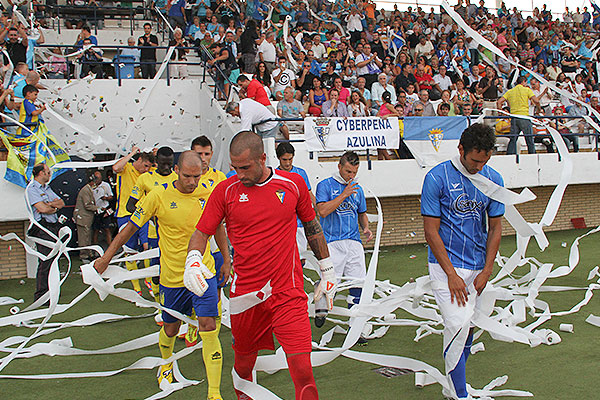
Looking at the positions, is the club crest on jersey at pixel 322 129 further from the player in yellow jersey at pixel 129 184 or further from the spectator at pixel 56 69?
the spectator at pixel 56 69

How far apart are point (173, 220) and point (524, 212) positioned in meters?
12.1

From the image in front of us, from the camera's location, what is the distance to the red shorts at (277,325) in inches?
165

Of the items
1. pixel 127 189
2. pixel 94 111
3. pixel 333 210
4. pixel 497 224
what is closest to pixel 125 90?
pixel 94 111

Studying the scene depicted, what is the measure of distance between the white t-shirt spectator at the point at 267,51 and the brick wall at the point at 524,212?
16.3ft

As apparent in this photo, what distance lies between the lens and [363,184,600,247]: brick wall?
14133mm

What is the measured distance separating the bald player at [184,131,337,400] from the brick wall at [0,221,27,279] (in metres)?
8.77

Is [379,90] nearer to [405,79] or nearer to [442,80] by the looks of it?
[405,79]

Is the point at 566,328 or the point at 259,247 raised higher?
the point at 259,247

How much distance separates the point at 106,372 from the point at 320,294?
264 cm

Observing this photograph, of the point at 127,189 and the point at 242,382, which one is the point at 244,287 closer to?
the point at 242,382

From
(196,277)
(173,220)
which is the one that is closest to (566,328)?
(173,220)

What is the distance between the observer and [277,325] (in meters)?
4.28

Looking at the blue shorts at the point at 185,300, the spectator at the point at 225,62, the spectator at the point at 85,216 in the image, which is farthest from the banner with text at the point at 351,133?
the blue shorts at the point at 185,300

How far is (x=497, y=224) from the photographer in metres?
4.91
